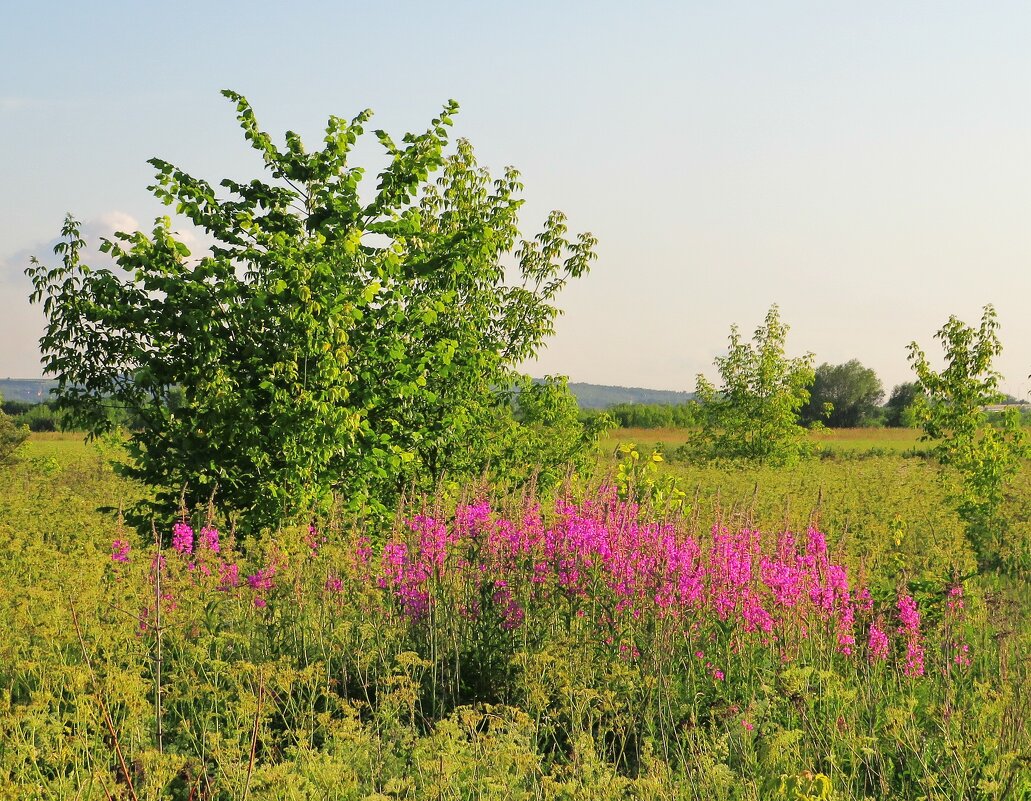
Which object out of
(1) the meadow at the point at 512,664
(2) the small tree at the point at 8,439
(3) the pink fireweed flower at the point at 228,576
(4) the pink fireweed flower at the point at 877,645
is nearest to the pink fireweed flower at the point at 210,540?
(1) the meadow at the point at 512,664

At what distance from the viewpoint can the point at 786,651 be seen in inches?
224

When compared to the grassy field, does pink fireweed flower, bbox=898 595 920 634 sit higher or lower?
lower

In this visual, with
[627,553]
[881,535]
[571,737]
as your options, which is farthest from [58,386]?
[881,535]

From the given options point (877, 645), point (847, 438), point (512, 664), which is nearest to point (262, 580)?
point (512, 664)

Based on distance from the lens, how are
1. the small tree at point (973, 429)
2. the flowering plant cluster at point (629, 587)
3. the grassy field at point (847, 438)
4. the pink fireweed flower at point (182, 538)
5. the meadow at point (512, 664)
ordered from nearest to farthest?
the meadow at point (512, 664)
the flowering plant cluster at point (629, 587)
the pink fireweed flower at point (182, 538)
the small tree at point (973, 429)
the grassy field at point (847, 438)

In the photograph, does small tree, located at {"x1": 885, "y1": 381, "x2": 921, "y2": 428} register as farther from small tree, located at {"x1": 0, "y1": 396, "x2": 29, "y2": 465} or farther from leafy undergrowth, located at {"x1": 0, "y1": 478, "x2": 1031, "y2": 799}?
leafy undergrowth, located at {"x1": 0, "y1": 478, "x2": 1031, "y2": 799}

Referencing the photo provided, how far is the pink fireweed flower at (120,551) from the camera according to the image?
6807 mm

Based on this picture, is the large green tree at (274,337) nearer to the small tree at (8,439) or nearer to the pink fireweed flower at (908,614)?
the pink fireweed flower at (908,614)

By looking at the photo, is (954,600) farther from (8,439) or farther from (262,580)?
(8,439)

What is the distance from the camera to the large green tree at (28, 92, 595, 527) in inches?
340

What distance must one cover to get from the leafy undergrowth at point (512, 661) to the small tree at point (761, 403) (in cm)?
1999

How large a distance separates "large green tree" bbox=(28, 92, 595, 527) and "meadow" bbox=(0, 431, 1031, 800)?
1.57 m

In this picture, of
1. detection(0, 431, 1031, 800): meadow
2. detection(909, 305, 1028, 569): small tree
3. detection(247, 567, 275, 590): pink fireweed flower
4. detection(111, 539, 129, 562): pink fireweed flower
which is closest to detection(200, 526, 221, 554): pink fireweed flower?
detection(0, 431, 1031, 800): meadow

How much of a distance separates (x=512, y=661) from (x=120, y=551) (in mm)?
3562
